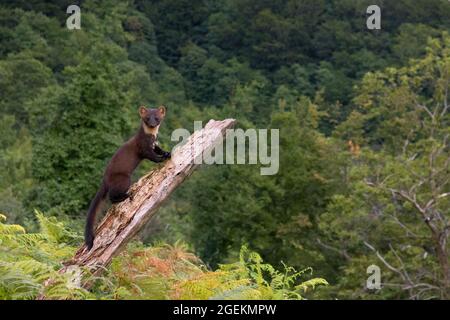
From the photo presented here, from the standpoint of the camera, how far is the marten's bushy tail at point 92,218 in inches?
340

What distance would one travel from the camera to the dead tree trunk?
328 inches

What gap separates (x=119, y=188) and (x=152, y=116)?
1616mm

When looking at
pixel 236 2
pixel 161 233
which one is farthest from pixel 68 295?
pixel 236 2

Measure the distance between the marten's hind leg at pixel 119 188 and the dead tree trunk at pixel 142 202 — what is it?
0.16m

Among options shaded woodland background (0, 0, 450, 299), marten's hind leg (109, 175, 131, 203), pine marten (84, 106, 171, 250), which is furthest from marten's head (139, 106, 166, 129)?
shaded woodland background (0, 0, 450, 299)

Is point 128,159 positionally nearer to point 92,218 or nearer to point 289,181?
point 92,218

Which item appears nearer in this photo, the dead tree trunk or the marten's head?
the dead tree trunk

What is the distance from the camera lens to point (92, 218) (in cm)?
945

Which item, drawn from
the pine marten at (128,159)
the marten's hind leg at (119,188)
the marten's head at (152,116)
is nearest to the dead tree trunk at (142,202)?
the marten's hind leg at (119,188)

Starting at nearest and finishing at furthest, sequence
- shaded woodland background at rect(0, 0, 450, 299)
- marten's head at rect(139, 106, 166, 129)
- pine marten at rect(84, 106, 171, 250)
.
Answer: pine marten at rect(84, 106, 171, 250)
marten's head at rect(139, 106, 166, 129)
shaded woodland background at rect(0, 0, 450, 299)

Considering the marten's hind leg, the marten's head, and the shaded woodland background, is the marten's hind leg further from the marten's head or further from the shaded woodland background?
the marten's head

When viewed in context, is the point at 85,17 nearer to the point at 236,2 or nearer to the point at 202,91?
the point at 202,91
